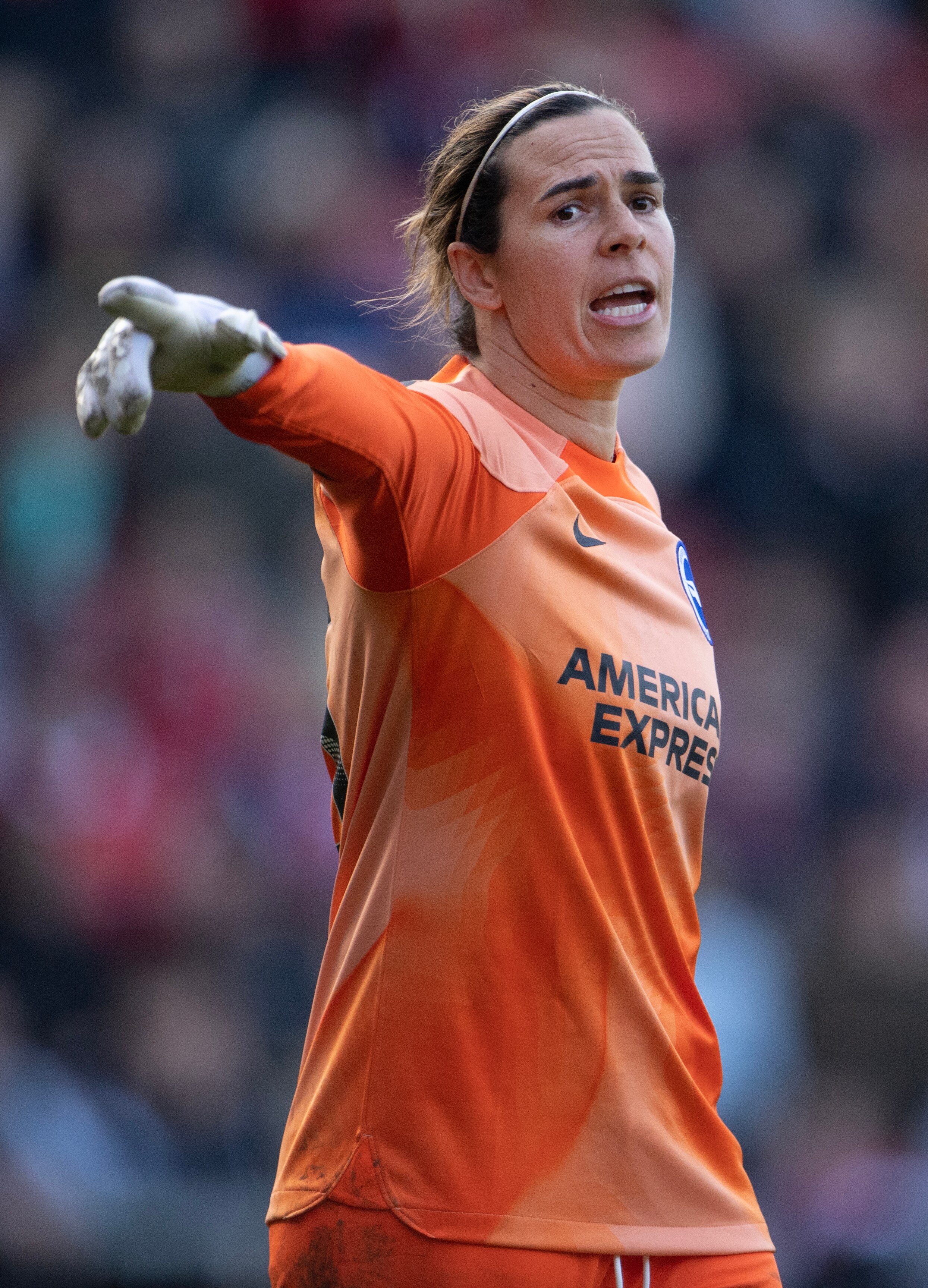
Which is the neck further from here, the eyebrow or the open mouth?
the eyebrow

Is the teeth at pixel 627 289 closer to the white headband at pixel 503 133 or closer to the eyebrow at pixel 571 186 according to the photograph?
the eyebrow at pixel 571 186

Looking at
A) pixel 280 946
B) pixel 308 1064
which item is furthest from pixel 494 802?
pixel 280 946

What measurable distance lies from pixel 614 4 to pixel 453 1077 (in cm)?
680

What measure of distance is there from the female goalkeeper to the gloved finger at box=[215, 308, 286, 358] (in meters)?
0.12

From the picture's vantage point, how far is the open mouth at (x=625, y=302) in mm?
2561

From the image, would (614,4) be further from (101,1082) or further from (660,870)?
(660,870)

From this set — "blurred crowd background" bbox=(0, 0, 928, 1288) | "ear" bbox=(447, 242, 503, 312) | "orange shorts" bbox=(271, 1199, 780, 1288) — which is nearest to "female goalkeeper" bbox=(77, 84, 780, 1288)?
"orange shorts" bbox=(271, 1199, 780, 1288)

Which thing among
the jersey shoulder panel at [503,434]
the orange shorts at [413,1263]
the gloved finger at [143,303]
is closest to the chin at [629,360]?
the jersey shoulder panel at [503,434]

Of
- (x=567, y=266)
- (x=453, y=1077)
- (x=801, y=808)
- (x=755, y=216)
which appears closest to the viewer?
(x=453, y=1077)

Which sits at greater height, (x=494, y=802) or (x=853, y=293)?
(x=853, y=293)

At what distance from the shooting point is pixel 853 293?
7.48 metres

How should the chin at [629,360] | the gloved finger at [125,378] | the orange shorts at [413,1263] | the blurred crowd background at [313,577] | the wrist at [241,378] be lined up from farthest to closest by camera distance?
the blurred crowd background at [313,577] < the chin at [629,360] < the orange shorts at [413,1263] < the wrist at [241,378] < the gloved finger at [125,378]

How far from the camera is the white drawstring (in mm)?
2189

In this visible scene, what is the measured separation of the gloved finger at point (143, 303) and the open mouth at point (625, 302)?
99 cm
